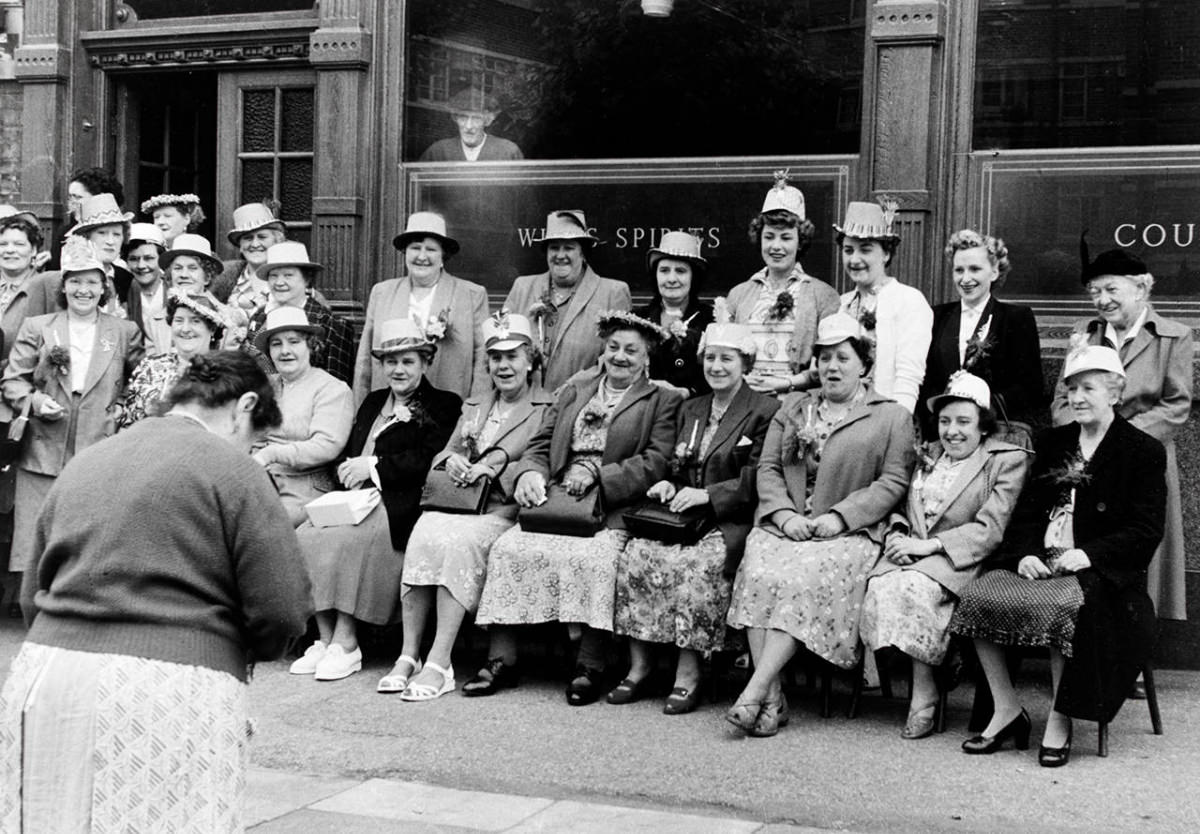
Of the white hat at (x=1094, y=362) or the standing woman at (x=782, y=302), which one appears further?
the standing woman at (x=782, y=302)

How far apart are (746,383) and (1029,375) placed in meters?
1.32

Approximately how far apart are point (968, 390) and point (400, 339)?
2943mm

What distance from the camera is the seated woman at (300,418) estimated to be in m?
8.48

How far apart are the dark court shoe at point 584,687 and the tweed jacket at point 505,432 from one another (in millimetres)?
944

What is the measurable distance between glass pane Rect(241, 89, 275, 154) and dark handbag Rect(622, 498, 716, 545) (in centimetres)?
463

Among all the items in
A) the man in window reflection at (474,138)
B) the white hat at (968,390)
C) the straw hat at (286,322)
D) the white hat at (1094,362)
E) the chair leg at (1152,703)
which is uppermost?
the man in window reflection at (474,138)

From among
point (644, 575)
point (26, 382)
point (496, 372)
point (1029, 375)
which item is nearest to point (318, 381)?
point (496, 372)

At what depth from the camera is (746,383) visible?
26.0 ft

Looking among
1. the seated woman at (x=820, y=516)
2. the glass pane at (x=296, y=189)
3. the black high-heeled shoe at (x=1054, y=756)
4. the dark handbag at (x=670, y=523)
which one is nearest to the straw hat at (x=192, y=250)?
the glass pane at (x=296, y=189)

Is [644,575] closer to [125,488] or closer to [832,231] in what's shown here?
[832,231]

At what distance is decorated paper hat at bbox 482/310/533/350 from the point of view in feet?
27.1

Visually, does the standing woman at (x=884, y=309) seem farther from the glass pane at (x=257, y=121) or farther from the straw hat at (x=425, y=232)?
the glass pane at (x=257, y=121)

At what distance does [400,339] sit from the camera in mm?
8430

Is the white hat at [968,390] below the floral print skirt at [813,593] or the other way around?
the other way around
